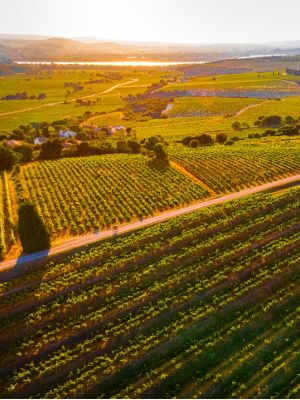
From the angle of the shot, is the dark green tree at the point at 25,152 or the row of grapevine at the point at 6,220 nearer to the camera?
the row of grapevine at the point at 6,220

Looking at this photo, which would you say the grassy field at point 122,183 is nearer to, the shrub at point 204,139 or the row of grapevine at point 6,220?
the row of grapevine at point 6,220

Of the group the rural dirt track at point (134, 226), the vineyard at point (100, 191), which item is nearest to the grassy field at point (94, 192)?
the vineyard at point (100, 191)

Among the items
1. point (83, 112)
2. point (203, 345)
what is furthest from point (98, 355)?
point (83, 112)

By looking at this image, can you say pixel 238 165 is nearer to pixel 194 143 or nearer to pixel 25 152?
pixel 194 143

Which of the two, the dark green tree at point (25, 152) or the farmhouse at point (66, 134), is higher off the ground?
the dark green tree at point (25, 152)

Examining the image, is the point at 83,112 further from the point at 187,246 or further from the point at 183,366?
the point at 183,366

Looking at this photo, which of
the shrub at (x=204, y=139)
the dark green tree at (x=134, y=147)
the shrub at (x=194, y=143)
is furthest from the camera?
the shrub at (x=204, y=139)
